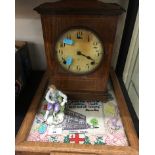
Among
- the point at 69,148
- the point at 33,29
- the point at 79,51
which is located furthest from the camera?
the point at 33,29

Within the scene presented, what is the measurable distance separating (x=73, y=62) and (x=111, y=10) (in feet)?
0.69

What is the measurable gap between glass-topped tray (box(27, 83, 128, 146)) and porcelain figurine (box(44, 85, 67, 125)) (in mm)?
17

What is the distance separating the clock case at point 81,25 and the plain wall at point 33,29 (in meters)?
0.24

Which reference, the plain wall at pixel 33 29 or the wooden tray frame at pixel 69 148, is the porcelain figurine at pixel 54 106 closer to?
the wooden tray frame at pixel 69 148

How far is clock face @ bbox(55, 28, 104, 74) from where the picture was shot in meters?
0.61

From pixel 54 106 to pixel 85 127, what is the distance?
121 millimetres

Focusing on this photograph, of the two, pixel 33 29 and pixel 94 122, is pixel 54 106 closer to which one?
pixel 94 122

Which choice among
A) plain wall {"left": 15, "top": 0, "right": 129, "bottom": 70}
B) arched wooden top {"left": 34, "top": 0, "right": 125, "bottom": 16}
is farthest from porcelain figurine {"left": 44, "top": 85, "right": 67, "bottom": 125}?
plain wall {"left": 15, "top": 0, "right": 129, "bottom": 70}

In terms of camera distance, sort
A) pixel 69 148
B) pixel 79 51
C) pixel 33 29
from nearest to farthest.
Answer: pixel 69 148 → pixel 79 51 → pixel 33 29

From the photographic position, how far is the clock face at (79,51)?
609 mm

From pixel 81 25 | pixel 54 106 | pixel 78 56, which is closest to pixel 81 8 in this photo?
pixel 81 25

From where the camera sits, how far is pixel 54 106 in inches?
24.3
